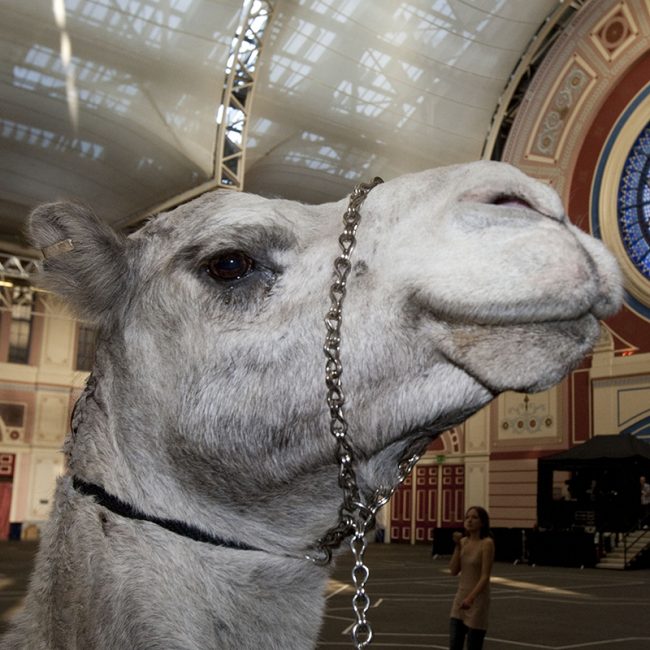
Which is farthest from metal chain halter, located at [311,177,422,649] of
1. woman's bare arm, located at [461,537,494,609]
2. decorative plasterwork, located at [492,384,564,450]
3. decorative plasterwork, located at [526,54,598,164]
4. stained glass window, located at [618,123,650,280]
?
decorative plasterwork, located at [526,54,598,164]

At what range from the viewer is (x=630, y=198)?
1994 cm

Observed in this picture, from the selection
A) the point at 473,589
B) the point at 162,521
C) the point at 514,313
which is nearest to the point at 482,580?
the point at 473,589

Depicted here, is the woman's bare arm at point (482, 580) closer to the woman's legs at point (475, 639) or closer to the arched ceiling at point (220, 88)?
the woman's legs at point (475, 639)

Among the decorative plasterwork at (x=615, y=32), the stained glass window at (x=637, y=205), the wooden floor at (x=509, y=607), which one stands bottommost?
the wooden floor at (x=509, y=607)

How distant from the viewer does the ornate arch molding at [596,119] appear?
19766 mm

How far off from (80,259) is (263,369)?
0.43 metres

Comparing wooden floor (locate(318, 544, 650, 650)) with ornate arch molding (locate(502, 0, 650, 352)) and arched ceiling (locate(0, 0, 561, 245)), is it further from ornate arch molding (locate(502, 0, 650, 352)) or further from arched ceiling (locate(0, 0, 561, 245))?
arched ceiling (locate(0, 0, 561, 245))

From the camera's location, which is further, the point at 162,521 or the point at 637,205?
the point at 637,205

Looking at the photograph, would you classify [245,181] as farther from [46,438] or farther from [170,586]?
[170,586]

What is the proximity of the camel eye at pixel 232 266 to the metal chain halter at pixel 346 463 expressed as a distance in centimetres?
16

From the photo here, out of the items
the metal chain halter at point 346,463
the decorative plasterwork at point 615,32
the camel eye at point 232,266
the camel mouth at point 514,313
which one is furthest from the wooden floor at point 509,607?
the decorative plasterwork at point 615,32

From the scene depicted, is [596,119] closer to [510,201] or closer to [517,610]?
[517,610]

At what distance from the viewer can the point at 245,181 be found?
20938 mm

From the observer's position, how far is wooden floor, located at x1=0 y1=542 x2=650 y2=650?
7191 mm
